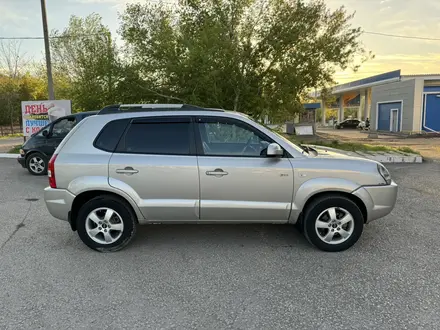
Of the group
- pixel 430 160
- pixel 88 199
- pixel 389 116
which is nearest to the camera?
pixel 88 199

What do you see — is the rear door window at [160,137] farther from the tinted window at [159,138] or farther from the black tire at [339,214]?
the black tire at [339,214]

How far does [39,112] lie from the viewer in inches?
556

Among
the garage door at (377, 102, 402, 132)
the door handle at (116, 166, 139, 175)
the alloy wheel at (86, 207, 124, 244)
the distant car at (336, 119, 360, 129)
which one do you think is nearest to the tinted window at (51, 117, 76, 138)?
the alloy wheel at (86, 207, 124, 244)

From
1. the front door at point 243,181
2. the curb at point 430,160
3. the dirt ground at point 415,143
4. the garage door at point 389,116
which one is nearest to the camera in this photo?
the front door at point 243,181

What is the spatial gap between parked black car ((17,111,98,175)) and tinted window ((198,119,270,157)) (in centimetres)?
632

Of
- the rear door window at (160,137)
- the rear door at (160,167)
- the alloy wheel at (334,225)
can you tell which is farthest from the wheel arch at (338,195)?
the rear door window at (160,137)

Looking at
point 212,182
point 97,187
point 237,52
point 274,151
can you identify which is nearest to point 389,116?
point 237,52

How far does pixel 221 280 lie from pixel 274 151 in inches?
59.5

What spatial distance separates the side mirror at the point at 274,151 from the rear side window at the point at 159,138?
3.06 feet

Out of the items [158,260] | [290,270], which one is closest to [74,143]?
[158,260]

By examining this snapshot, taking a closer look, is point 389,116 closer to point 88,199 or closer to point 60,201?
point 88,199

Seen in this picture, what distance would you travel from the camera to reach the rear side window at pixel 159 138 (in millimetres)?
4180

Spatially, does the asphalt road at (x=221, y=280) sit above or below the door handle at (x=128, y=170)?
below

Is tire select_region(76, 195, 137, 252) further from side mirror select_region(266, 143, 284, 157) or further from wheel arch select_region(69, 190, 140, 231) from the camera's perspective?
side mirror select_region(266, 143, 284, 157)
